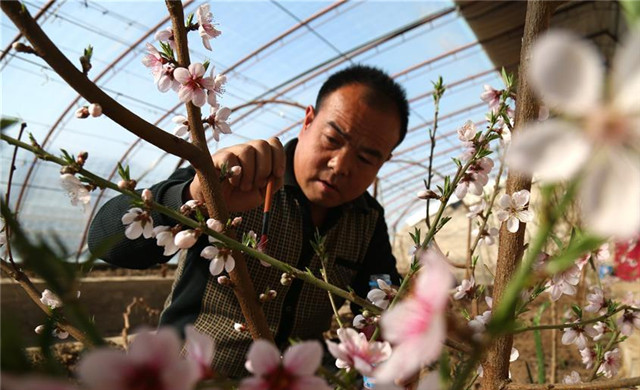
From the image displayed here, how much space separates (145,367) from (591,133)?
0.16 meters

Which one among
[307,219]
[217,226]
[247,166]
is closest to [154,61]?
[247,166]

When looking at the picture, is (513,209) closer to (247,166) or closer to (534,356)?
(247,166)

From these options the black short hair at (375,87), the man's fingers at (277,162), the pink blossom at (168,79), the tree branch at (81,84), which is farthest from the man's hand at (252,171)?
the black short hair at (375,87)

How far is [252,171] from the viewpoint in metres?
0.70

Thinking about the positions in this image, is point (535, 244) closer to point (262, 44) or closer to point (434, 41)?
point (262, 44)

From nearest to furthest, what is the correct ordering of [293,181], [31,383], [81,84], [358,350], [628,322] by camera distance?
[31,383] → [358,350] → [81,84] → [628,322] → [293,181]

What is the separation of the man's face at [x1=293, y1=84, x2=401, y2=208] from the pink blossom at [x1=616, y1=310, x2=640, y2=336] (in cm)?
77

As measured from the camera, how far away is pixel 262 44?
17.1 feet

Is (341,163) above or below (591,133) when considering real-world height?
above

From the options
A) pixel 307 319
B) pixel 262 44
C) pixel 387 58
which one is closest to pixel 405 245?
pixel 387 58

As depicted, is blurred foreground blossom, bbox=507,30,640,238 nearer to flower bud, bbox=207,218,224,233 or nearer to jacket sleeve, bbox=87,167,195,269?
flower bud, bbox=207,218,224,233

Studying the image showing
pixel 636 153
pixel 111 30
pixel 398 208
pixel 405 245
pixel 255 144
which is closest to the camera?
pixel 636 153

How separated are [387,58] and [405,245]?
14.7ft

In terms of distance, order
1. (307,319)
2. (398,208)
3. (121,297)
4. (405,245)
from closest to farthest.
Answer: (307,319)
(121,297)
(405,245)
(398,208)
